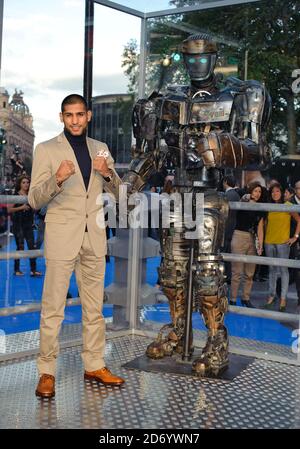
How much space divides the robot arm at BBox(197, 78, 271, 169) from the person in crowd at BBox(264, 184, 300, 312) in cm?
63

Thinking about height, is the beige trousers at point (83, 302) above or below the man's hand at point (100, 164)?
below

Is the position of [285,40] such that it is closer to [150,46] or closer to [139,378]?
[150,46]

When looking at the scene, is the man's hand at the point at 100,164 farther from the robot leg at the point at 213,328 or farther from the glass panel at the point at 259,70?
the glass panel at the point at 259,70

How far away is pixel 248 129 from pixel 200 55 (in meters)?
0.61

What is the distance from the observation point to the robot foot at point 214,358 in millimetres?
4051

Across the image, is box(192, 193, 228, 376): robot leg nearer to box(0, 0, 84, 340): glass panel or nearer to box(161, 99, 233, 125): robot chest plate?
box(161, 99, 233, 125): robot chest plate

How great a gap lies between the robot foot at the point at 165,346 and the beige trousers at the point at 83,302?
0.62 m

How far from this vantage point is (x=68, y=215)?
3.53 metres

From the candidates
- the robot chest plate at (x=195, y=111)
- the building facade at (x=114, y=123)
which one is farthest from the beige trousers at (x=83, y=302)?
the building facade at (x=114, y=123)

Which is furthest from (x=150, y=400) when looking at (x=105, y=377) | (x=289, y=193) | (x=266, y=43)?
(x=266, y=43)

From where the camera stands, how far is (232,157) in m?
3.67

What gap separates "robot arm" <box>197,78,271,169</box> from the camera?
370 cm

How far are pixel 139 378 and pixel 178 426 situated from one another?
32.2 inches

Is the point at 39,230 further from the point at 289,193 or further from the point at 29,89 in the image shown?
the point at 289,193
